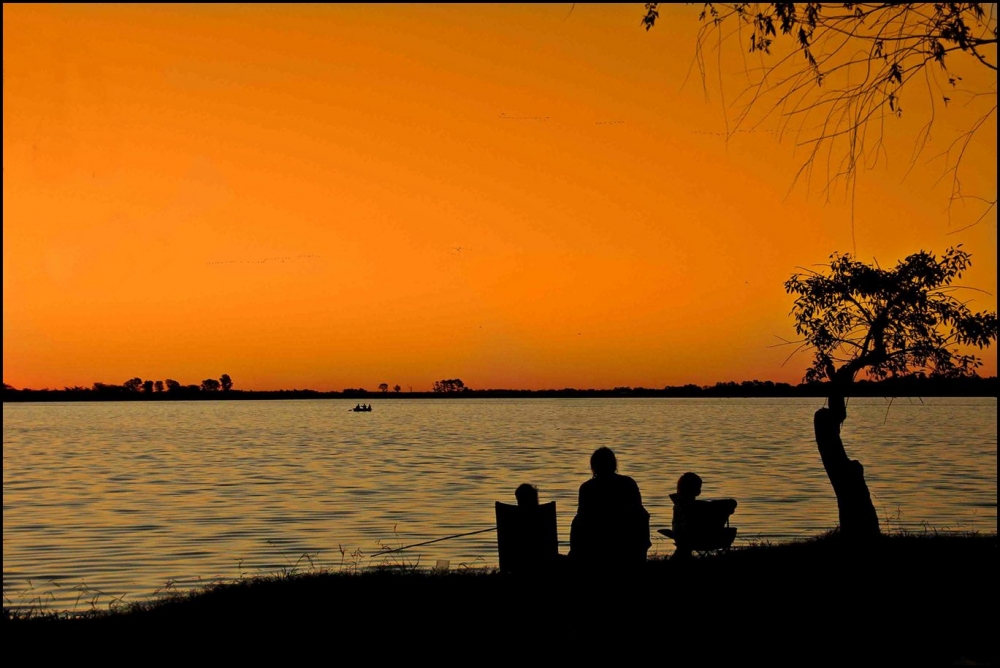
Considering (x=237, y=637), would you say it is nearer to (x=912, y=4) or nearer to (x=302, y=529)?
(x=912, y=4)

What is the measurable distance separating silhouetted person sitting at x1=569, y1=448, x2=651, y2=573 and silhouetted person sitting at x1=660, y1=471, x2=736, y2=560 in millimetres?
3106

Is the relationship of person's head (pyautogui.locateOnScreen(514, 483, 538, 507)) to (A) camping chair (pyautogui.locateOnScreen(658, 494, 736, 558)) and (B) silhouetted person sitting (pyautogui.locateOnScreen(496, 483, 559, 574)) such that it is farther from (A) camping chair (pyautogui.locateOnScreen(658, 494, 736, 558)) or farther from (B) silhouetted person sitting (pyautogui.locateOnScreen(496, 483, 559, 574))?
(A) camping chair (pyautogui.locateOnScreen(658, 494, 736, 558))

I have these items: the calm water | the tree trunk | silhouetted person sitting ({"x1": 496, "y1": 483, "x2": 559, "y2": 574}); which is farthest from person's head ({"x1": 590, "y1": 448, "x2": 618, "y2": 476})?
the calm water

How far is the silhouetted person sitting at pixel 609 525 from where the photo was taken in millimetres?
11750

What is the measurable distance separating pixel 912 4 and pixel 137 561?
20.0 m

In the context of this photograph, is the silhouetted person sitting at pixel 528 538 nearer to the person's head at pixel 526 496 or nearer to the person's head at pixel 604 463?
the person's head at pixel 526 496

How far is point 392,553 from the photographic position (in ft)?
78.6

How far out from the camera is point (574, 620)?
11.6 meters

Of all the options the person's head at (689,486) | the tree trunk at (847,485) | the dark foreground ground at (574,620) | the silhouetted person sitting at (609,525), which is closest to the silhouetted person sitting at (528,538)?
the dark foreground ground at (574,620)

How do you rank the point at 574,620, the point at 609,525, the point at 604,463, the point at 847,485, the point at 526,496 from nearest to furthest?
1. the point at 574,620
2. the point at 609,525
3. the point at 604,463
4. the point at 526,496
5. the point at 847,485

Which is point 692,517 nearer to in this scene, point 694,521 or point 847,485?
point 694,521

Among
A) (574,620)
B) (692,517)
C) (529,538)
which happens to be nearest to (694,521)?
(692,517)

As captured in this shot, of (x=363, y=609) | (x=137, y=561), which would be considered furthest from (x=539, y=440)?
(x=363, y=609)

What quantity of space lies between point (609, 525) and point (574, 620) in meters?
1.00
